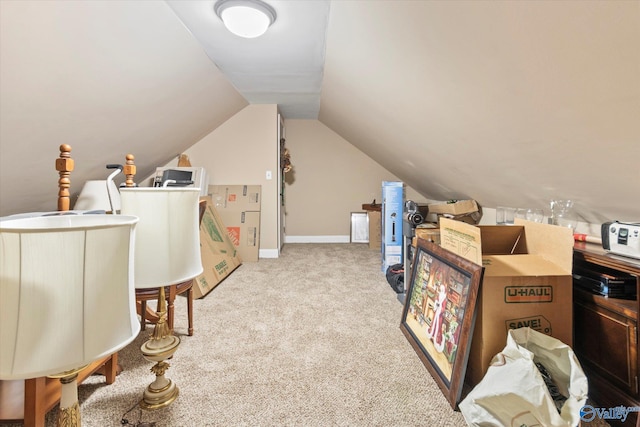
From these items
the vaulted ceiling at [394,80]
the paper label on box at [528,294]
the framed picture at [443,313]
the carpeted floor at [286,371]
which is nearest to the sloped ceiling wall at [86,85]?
the vaulted ceiling at [394,80]

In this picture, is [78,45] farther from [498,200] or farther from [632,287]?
[498,200]

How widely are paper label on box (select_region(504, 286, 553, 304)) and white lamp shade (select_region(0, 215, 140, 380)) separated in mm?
1537

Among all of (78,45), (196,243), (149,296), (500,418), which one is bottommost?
(500,418)

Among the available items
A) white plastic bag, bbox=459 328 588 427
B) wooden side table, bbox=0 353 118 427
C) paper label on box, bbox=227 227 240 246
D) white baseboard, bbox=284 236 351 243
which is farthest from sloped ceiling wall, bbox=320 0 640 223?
white baseboard, bbox=284 236 351 243

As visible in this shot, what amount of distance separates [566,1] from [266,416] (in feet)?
6.07

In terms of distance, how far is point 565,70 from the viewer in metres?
1.04

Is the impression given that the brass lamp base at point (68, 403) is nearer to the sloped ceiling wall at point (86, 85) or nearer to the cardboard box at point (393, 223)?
the sloped ceiling wall at point (86, 85)

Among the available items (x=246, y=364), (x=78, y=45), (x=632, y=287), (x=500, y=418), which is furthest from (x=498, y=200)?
(x=78, y=45)

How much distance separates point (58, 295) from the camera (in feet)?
1.71

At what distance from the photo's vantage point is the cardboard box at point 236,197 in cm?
401

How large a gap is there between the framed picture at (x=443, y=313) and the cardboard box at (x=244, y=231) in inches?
96.3

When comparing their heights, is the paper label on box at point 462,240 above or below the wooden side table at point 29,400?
above

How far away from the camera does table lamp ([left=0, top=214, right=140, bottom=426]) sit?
1.61 feet

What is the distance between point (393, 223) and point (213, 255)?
6.65 feet
